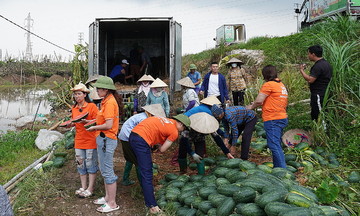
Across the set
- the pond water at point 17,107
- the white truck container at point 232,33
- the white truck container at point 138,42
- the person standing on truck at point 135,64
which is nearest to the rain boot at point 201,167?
the white truck container at point 138,42

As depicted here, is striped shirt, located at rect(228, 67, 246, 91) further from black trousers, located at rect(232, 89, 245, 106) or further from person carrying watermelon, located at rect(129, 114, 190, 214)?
person carrying watermelon, located at rect(129, 114, 190, 214)

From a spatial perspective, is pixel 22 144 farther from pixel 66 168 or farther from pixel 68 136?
pixel 66 168

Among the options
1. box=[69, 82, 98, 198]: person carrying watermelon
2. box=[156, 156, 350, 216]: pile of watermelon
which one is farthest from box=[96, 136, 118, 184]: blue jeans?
box=[156, 156, 350, 216]: pile of watermelon

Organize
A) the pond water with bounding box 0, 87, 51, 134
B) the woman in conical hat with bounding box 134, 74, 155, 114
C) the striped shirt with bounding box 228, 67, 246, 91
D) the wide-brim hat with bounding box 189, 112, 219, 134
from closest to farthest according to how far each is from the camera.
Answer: the wide-brim hat with bounding box 189, 112, 219, 134 < the woman in conical hat with bounding box 134, 74, 155, 114 < the striped shirt with bounding box 228, 67, 246, 91 < the pond water with bounding box 0, 87, 51, 134

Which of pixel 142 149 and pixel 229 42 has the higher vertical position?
pixel 229 42

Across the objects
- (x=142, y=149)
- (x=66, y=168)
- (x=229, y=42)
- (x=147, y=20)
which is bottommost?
(x=66, y=168)

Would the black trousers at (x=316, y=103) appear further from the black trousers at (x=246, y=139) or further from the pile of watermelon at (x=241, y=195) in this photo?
the pile of watermelon at (x=241, y=195)

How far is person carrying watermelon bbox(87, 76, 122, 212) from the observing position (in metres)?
4.14

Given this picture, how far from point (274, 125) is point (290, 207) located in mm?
1859

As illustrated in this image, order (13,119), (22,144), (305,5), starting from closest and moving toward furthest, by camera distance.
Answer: (22,144) < (13,119) < (305,5)

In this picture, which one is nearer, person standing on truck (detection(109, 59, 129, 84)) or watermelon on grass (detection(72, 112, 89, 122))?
watermelon on grass (detection(72, 112, 89, 122))

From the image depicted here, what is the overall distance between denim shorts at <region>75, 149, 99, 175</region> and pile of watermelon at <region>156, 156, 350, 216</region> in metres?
1.07

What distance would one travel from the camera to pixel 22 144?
8.43 m

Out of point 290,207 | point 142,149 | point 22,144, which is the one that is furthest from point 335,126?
point 22,144
